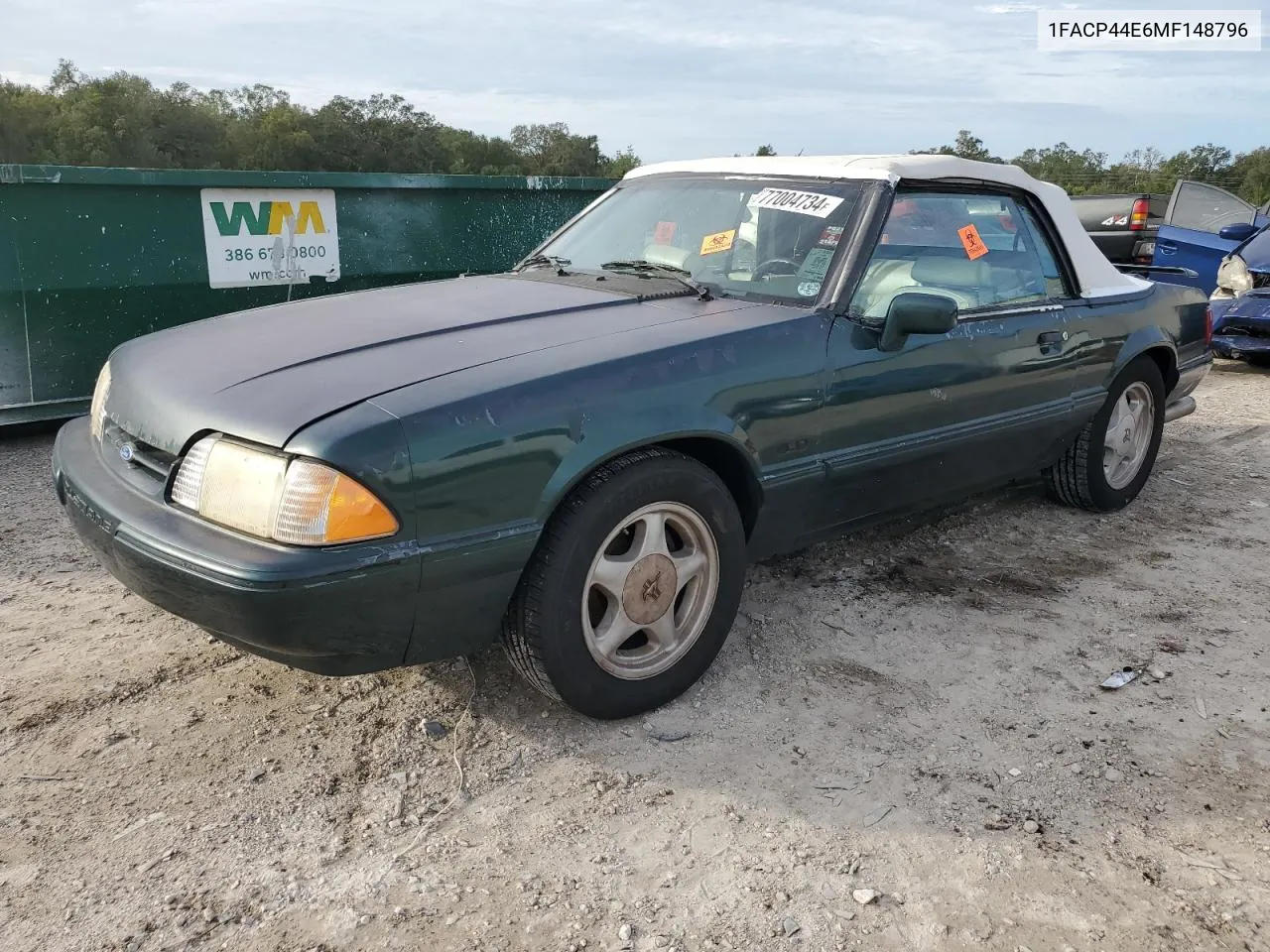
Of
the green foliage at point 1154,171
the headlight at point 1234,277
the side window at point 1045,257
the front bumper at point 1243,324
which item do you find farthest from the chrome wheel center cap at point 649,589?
the green foliage at point 1154,171

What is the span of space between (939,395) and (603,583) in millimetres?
1461

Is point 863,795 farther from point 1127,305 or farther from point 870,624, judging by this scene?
point 1127,305

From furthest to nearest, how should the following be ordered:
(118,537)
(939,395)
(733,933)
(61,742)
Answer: (939,395) < (61,742) < (118,537) < (733,933)

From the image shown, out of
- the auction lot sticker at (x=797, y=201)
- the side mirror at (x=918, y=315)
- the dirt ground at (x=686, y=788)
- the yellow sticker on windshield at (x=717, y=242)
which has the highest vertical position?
the auction lot sticker at (x=797, y=201)

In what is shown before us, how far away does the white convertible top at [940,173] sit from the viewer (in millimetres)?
3502

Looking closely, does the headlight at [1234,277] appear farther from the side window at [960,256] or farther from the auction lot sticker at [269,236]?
the auction lot sticker at [269,236]

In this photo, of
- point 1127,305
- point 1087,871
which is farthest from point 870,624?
point 1127,305

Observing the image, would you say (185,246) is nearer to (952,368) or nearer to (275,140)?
(952,368)

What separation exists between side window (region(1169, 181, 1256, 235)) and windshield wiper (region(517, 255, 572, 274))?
316 inches

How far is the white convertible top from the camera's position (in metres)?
3.50

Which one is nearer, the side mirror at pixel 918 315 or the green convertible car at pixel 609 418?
the green convertible car at pixel 609 418

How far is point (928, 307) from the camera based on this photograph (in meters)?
3.06

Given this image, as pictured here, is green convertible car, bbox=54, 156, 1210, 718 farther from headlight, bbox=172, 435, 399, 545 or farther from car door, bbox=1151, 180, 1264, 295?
car door, bbox=1151, 180, 1264, 295

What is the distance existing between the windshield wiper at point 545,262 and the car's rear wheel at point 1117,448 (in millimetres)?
2395
